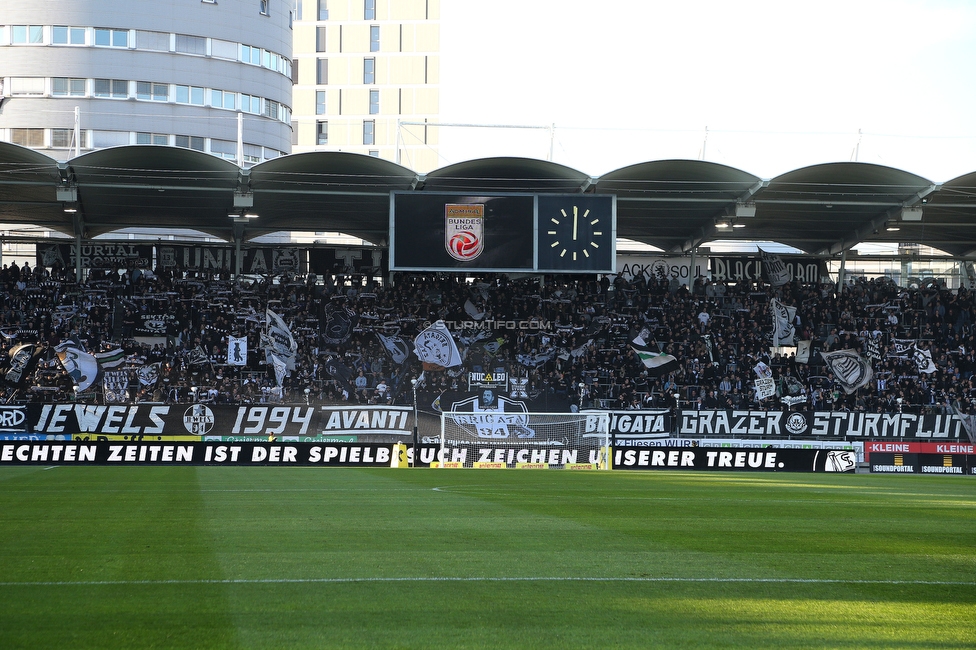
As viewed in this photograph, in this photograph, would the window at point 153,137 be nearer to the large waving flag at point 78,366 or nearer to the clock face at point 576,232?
the large waving flag at point 78,366

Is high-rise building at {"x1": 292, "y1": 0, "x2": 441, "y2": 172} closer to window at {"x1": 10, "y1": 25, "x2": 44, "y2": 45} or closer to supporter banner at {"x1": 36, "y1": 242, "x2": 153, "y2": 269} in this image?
window at {"x1": 10, "y1": 25, "x2": 44, "y2": 45}

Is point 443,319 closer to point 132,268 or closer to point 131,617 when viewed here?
point 132,268

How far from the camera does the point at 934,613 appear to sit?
6.76 meters

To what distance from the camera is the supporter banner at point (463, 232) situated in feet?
108

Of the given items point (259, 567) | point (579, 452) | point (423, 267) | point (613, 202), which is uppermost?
point (613, 202)

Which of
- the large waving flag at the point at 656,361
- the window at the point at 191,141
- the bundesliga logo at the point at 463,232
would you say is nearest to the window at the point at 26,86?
the window at the point at 191,141

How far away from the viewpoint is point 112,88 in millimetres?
57438

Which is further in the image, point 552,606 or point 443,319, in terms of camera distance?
point 443,319

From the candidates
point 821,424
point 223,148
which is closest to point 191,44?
point 223,148

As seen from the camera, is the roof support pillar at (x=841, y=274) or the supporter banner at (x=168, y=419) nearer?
the supporter banner at (x=168, y=419)

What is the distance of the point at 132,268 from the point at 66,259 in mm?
3240

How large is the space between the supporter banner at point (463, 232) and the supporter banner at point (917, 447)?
12.8 m

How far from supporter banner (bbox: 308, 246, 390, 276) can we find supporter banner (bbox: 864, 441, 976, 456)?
20176 mm

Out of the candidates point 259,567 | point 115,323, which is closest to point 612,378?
point 115,323
